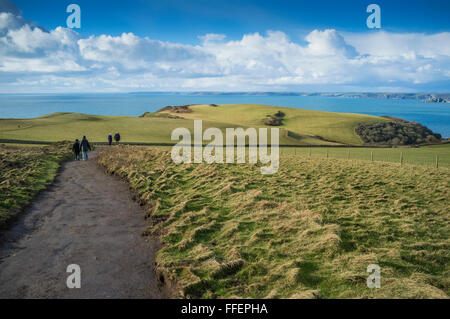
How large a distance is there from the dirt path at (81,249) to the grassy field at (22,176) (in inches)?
29.7

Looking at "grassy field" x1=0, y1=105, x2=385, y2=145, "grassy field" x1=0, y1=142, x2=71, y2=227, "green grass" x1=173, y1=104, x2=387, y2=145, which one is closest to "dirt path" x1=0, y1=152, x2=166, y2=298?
"grassy field" x1=0, y1=142, x2=71, y2=227

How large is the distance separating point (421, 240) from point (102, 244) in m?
12.7

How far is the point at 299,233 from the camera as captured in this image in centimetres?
1287

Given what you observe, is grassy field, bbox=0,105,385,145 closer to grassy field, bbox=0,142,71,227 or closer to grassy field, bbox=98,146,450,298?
grassy field, bbox=0,142,71,227

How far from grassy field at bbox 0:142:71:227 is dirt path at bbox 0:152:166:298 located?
2.47 ft

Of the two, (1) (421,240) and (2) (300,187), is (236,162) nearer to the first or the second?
(2) (300,187)

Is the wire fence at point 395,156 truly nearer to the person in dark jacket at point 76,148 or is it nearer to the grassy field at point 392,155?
the grassy field at point 392,155

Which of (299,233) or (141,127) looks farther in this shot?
(141,127)

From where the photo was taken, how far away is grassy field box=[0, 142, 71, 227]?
54.5ft

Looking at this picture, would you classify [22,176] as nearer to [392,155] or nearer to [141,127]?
[392,155]

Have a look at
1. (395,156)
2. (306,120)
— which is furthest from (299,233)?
(306,120)

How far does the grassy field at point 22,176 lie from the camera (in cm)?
1662

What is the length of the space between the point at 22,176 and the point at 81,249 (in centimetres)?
1373
